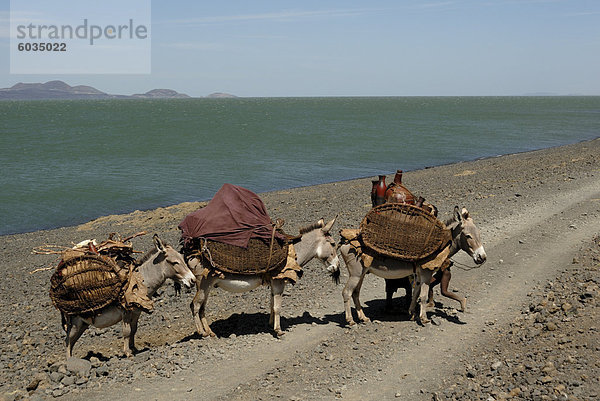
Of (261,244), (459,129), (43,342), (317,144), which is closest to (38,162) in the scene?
(317,144)

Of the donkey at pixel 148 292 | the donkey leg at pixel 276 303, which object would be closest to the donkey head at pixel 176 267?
the donkey at pixel 148 292

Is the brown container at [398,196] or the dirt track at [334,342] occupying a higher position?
the brown container at [398,196]

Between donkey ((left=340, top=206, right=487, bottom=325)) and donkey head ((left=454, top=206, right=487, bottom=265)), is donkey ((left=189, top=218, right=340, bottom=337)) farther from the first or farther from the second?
donkey head ((left=454, top=206, right=487, bottom=265))

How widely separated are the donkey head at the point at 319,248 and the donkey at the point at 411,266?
31 cm

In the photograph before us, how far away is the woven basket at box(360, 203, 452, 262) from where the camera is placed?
1169cm

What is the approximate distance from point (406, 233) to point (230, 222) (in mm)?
3676

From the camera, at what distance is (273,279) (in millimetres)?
11633

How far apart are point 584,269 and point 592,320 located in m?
3.76

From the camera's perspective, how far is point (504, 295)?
13469 millimetres

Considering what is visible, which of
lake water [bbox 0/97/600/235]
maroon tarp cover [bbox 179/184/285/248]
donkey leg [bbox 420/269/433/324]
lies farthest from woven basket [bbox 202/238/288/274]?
lake water [bbox 0/97/600/235]

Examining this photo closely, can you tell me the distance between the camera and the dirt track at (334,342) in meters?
9.38

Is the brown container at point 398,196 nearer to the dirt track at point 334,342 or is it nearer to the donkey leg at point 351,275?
the donkey leg at point 351,275

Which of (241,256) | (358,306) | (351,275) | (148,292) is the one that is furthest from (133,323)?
(358,306)

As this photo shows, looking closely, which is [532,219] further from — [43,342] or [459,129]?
[459,129]
